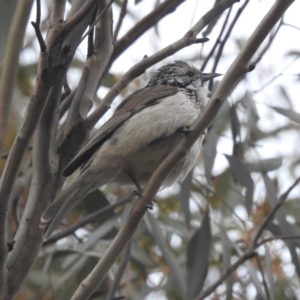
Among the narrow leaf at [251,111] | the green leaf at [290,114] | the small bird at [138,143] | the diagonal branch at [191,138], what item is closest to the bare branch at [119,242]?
the diagonal branch at [191,138]

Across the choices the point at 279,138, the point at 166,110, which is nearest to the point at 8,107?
the point at 166,110

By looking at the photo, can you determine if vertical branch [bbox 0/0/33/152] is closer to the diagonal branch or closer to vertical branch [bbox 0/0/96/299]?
vertical branch [bbox 0/0/96/299]

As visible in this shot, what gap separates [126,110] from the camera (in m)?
2.95

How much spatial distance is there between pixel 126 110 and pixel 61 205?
2.32 feet

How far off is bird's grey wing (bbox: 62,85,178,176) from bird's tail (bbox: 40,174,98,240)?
0.12m

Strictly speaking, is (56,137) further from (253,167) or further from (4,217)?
(253,167)

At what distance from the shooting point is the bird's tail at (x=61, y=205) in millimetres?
2172

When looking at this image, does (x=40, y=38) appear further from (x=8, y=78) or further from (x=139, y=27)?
(x=139, y=27)

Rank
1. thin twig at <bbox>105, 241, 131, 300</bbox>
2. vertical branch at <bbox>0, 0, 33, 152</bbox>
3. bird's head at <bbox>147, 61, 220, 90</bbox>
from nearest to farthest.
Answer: vertical branch at <bbox>0, 0, 33, 152</bbox>, thin twig at <bbox>105, 241, 131, 300</bbox>, bird's head at <bbox>147, 61, 220, 90</bbox>

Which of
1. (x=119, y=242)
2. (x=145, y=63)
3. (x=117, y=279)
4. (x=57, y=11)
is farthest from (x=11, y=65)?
(x=117, y=279)

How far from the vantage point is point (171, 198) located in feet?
14.6

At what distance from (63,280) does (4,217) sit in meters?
1.71

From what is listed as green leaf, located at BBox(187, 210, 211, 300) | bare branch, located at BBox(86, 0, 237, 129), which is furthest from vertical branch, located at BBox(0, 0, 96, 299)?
green leaf, located at BBox(187, 210, 211, 300)

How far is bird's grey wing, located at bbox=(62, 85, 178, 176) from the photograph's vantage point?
276cm
